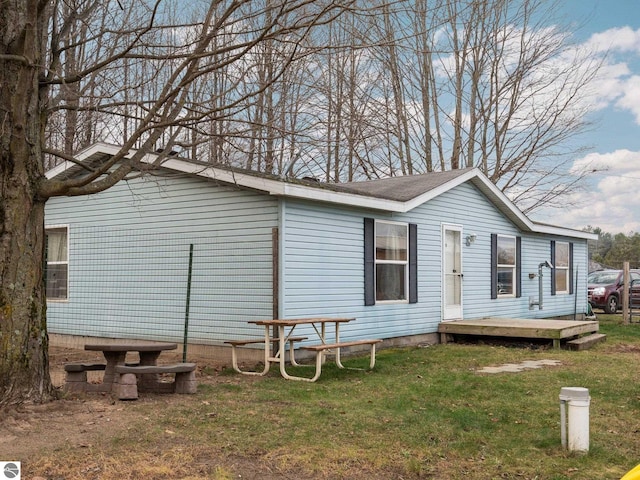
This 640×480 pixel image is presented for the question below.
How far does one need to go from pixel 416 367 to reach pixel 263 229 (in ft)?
9.71

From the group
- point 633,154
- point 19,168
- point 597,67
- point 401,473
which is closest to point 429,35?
point 597,67

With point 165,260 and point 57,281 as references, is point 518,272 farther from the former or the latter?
point 57,281

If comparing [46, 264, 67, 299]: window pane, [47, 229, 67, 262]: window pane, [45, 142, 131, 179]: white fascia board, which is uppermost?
[45, 142, 131, 179]: white fascia board

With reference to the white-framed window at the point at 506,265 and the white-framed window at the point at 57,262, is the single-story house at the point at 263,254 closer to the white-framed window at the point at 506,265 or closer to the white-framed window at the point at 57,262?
the white-framed window at the point at 57,262

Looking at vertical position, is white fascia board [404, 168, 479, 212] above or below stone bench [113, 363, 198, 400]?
above

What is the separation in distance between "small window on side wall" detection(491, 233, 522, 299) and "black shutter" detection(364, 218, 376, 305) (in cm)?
450

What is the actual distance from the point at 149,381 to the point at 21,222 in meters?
2.18

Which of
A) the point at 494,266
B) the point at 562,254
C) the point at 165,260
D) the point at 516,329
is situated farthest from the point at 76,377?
the point at 562,254

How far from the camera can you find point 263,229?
1010cm

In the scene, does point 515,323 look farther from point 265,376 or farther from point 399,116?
point 399,116

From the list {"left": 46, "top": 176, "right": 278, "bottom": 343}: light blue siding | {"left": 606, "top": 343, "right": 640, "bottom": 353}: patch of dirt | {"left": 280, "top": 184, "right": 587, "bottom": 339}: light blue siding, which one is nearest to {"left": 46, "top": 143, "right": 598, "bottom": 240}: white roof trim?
{"left": 280, "top": 184, "right": 587, "bottom": 339}: light blue siding

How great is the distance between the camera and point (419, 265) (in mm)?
12695

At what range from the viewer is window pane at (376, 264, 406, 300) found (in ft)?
38.7

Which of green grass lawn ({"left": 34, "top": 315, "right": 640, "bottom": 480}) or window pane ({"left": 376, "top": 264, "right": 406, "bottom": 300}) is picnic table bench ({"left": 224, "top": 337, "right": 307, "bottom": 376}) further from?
window pane ({"left": 376, "top": 264, "right": 406, "bottom": 300})
